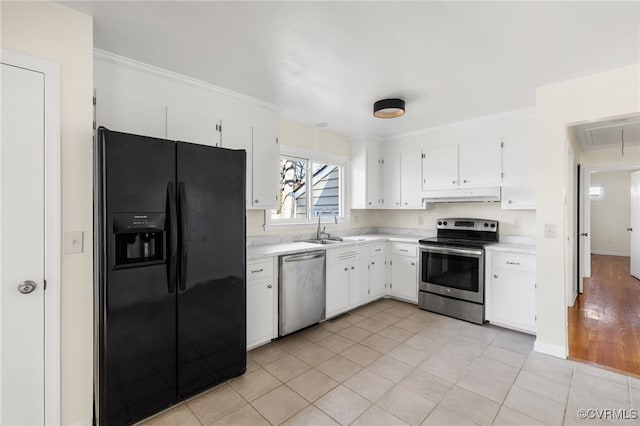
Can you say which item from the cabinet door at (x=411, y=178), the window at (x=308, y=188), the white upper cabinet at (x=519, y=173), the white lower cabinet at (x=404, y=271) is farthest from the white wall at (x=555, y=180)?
the window at (x=308, y=188)

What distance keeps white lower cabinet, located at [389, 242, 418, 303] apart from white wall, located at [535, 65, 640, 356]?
144 centimetres

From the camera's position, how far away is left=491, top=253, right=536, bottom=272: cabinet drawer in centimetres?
310

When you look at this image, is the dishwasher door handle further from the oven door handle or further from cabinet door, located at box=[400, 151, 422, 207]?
cabinet door, located at box=[400, 151, 422, 207]

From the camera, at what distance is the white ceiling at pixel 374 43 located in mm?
1719

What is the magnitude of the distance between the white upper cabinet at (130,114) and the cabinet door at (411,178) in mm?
3249

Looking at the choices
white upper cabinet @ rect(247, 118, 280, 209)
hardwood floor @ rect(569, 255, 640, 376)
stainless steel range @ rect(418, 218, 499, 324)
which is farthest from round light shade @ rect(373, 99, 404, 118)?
hardwood floor @ rect(569, 255, 640, 376)

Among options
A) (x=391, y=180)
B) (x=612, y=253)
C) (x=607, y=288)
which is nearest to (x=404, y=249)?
(x=391, y=180)

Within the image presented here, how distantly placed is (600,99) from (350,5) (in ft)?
7.67

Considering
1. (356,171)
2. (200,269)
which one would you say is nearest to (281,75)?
(200,269)

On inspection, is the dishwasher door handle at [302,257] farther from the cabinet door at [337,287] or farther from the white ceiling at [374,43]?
the white ceiling at [374,43]

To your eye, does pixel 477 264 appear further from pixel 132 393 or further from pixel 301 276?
pixel 132 393

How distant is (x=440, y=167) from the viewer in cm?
410

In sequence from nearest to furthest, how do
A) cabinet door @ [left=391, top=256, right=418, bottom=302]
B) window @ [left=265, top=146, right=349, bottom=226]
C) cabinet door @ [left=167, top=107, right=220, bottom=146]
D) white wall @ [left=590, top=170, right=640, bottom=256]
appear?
1. cabinet door @ [left=167, top=107, right=220, bottom=146]
2. window @ [left=265, top=146, right=349, bottom=226]
3. cabinet door @ [left=391, top=256, right=418, bottom=302]
4. white wall @ [left=590, top=170, right=640, bottom=256]

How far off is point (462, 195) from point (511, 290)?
1.22 m
